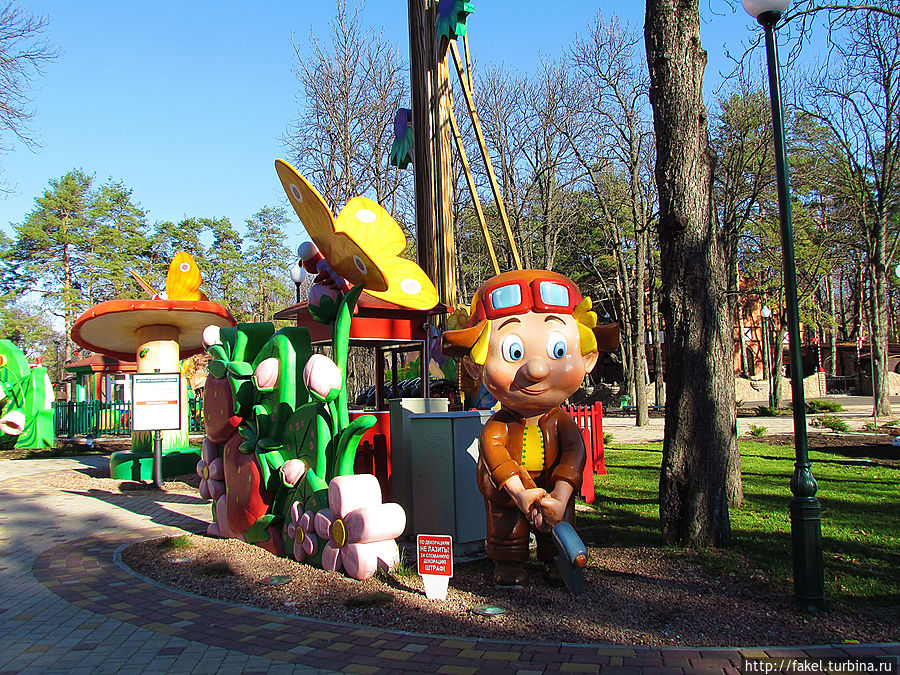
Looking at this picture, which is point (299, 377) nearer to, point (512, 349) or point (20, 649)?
point (512, 349)

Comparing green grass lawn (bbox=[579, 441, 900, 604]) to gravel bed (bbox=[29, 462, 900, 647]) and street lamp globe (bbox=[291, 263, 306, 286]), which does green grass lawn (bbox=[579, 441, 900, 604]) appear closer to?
gravel bed (bbox=[29, 462, 900, 647])

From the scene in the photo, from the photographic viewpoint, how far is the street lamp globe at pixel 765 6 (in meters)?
4.57

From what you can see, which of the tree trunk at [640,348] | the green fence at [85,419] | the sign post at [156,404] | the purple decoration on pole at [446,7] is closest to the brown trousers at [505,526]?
the sign post at [156,404]

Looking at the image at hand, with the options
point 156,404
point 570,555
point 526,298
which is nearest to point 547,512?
point 570,555

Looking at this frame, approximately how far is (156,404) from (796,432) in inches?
389

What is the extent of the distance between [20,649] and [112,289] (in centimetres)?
4043

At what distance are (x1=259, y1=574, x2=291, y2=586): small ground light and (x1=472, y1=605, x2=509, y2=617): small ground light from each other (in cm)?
175

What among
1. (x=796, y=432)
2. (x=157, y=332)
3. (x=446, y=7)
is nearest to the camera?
(x=796, y=432)

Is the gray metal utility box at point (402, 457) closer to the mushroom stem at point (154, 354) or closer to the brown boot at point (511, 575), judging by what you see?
the brown boot at point (511, 575)

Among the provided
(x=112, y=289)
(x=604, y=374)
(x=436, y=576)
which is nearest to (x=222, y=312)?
(x=436, y=576)

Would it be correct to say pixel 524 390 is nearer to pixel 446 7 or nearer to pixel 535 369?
pixel 535 369

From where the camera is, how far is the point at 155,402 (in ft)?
36.3

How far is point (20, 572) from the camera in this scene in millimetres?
6105

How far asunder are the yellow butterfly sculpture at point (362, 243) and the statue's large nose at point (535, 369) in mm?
1386
